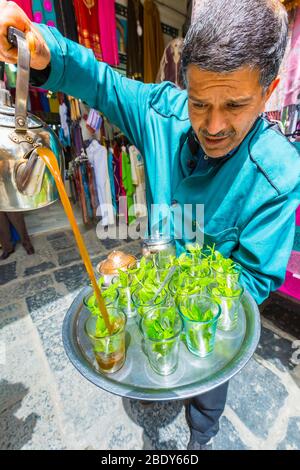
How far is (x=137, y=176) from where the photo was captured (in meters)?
4.01

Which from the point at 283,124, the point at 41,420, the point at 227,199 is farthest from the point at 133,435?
the point at 283,124

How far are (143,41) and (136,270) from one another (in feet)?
12.3

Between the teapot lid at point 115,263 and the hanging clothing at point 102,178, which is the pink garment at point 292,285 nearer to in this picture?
the teapot lid at point 115,263

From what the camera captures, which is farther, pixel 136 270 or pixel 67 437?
pixel 67 437

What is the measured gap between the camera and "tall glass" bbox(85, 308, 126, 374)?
28.5 inches

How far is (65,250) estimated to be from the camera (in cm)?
374

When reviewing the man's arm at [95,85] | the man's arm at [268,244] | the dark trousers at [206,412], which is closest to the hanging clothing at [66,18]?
the man's arm at [95,85]

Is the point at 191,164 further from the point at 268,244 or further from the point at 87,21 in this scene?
the point at 87,21

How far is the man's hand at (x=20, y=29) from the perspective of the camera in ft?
2.38

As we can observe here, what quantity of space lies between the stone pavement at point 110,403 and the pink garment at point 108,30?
3.12 m

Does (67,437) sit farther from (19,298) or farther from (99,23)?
(99,23)

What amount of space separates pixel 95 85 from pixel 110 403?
2.03 m

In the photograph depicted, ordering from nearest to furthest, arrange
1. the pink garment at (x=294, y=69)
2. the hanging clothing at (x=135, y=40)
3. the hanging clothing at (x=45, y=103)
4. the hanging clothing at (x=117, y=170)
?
the pink garment at (x=294, y=69), the hanging clothing at (x=135, y=40), the hanging clothing at (x=117, y=170), the hanging clothing at (x=45, y=103)

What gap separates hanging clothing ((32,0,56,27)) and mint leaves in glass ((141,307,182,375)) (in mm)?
3235
